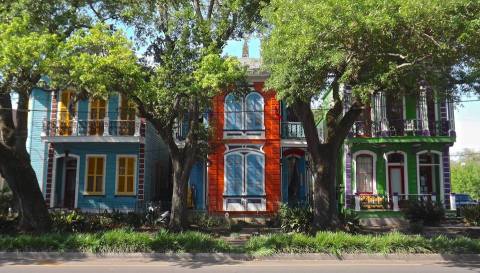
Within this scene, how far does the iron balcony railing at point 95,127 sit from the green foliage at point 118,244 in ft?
38.2

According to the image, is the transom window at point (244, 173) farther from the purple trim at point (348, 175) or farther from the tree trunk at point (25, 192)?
the tree trunk at point (25, 192)

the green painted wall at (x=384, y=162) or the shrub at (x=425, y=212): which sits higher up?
the green painted wall at (x=384, y=162)

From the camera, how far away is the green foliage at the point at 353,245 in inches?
552

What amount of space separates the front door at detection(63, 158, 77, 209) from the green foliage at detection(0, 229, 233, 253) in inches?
501

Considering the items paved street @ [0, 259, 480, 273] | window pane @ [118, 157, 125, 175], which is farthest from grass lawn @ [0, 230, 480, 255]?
window pane @ [118, 157, 125, 175]

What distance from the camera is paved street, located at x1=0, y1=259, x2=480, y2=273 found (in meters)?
11.8

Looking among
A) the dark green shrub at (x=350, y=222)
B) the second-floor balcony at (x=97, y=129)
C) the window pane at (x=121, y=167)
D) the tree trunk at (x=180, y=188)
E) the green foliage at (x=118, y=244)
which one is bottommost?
the green foliage at (x=118, y=244)

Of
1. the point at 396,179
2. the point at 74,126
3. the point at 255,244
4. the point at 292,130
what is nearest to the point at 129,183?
the point at 74,126

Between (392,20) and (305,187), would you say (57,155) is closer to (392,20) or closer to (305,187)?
(305,187)

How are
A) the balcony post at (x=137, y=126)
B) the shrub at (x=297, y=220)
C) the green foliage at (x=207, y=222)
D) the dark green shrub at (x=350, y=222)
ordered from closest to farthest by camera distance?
1. the dark green shrub at (x=350, y=222)
2. the shrub at (x=297, y=220)
3. the green foliage at (x=207, y=222)
4. the balcony post at (x=137, y=126)

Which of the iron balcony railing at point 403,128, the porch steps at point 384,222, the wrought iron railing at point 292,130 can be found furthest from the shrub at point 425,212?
the wrought iron railing at point 292,130

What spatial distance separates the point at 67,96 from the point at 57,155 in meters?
3.18

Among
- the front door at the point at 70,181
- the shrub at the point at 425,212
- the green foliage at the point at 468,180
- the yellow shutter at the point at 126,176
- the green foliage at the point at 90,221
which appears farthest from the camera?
the green foliage at the point at 468,180

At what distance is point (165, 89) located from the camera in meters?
16.1
